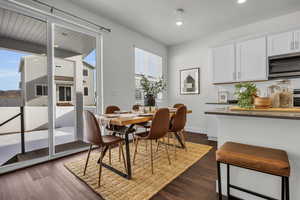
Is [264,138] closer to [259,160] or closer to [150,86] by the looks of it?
[259,160]

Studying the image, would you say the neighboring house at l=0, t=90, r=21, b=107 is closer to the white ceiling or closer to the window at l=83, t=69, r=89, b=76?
the window at l=83, t=69, r=89, b=76

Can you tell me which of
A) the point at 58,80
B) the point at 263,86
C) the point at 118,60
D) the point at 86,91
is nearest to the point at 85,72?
the point at 86,91

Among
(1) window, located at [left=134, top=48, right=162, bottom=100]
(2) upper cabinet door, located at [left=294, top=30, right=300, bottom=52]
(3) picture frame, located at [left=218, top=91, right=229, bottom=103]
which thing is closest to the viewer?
(2) upper cabinet door, located at [left=294, top=30, right=300, bottom=52]

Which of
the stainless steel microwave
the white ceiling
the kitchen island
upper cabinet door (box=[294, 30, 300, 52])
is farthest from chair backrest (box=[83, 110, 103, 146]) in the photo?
upper cabinet door (box=[294, 30, 300, 52])

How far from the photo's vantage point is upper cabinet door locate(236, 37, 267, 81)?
3270 millimetres

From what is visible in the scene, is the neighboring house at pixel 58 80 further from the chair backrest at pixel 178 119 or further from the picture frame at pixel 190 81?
the picture frame at pixel 190 81

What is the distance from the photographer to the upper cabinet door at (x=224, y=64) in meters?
3.65

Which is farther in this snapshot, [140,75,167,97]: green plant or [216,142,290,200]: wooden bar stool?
[140,75,167,97]: green plant

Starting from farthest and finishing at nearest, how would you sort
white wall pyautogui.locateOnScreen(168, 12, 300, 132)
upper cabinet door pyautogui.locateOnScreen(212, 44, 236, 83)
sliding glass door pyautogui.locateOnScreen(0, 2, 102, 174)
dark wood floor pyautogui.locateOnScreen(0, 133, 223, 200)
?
upper cabinet door pyautogui.locateOnScreen(212, 44, 236, 83) < white wall pyautogui.locateOnScreen(168, 12, 300, 132) < sliding glass door pyautogui.locateOnScreen(0, 2, 102, 174) < dark wood floor pyautogui.locateOnScreen(0, 133, 223, 200)

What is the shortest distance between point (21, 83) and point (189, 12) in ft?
11.4

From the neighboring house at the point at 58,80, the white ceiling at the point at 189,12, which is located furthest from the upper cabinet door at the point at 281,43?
the neighboring house at the point at 58,80

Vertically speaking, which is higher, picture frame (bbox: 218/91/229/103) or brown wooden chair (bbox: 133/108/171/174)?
picture frame (bbox: 218/91/229/103)

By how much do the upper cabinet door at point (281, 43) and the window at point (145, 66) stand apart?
2977mm

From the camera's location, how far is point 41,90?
2600 millimetres
